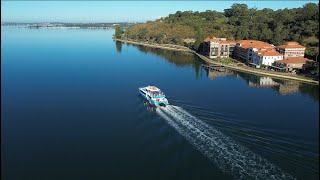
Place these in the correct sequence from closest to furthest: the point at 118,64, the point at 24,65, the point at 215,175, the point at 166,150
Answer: the point at 215,175 → the point at 166,150 → the point at 24,65 → the point at 118,64

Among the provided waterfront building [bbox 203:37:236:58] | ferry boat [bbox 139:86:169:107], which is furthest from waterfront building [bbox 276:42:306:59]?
ferry boat [bbox 139:86:169:107]

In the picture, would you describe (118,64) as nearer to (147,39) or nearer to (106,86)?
(106,86)

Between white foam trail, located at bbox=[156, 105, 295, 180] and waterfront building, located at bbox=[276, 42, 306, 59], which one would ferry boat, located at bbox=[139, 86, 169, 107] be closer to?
white foam trail, located at bbox=[156, 105, 295, 180]

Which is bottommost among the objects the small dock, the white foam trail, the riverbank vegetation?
the white foam trail

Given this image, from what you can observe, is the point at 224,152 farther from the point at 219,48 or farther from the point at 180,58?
the point at 180,58

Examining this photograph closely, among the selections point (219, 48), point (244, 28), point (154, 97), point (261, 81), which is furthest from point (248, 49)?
point (154, 97)

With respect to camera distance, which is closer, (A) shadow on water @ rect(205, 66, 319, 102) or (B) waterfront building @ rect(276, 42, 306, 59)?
(A) shadow on water @ rect(205, 66, 319, 102)

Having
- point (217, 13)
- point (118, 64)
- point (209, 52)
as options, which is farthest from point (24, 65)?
point (217, 13)
